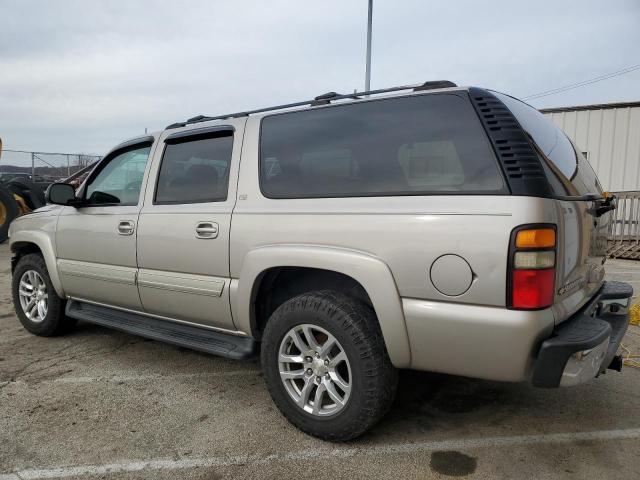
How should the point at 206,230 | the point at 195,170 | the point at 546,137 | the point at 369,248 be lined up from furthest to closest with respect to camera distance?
the point at 195,170
the point at 206,230
the point at 546,137
the point at 369,248

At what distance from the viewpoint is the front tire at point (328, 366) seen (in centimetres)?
249

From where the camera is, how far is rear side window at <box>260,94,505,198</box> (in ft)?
7.55

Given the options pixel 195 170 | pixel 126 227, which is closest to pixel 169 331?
pixel 126 227

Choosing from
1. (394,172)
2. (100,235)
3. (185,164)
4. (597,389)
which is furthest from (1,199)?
(597,389)

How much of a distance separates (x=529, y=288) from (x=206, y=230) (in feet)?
6.37

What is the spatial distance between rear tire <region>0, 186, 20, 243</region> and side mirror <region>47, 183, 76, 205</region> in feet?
25.7

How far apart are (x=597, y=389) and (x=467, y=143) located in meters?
2.23

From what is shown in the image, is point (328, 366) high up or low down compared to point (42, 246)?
down

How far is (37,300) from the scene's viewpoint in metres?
4.64

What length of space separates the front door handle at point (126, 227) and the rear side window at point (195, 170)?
0.27m

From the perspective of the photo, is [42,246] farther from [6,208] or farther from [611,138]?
[611,138]

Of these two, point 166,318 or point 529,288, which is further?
point 166,318

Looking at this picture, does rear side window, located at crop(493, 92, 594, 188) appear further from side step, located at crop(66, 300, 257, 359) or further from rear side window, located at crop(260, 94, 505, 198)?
side step, located at crop(66, 300, 257, 359)

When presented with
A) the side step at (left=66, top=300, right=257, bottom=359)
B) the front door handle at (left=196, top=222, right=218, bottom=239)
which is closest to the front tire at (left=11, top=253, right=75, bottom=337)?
the side step at (left=66, top=300, right=257, bottom=359)
